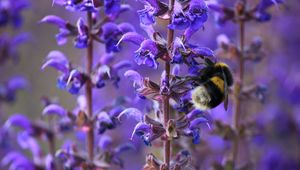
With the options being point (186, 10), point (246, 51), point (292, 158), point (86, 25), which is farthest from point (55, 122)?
point (292, 158)

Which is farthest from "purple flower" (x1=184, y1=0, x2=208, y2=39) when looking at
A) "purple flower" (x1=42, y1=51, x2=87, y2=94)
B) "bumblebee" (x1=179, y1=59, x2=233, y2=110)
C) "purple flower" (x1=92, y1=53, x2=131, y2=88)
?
"purple flower" (x1=42, y1=51, x2=87, y2=94)

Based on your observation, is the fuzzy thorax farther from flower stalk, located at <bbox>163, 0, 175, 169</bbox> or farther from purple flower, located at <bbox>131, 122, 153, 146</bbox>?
purple flower, located at <bbox>131, 122, 153, 146</bbox>

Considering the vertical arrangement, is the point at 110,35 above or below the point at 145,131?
above

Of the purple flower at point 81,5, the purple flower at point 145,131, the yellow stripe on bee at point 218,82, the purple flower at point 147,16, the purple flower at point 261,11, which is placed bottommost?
the purple flower at point 145,131

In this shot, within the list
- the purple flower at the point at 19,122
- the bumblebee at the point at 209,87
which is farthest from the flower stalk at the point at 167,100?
the purple flower at the point at 19,122

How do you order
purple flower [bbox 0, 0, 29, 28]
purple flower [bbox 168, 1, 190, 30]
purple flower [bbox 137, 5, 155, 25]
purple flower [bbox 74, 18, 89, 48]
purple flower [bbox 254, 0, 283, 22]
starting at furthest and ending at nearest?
1. purple flower [bbox 0, 0, 29, 28]
2. purple flower [bbox 254, 0, 283, 22]
3. purple flower [bbox 74, 18, 89, 48]
4. purple flower [bbox 137, 5, 155, 25]
5. purple flower [bbox 168, 1, 190, 30]

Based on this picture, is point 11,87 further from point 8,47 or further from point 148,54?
point 148,54

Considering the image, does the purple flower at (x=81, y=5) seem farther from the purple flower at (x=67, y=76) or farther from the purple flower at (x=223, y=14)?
the purple flower at (x=223, y=14)

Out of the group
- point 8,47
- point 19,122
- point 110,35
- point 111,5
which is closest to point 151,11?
point 111,5

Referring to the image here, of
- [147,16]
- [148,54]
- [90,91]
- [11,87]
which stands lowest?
[11,87]
